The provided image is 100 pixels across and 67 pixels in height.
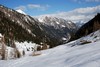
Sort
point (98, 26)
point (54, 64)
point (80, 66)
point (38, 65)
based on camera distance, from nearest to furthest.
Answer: point (80, 66)
point (54, 64)
point (38, 65)
point (98, 26)

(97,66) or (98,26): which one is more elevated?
(98,26)

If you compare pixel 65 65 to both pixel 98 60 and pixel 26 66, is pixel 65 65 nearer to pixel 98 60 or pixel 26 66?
pixel 98 60

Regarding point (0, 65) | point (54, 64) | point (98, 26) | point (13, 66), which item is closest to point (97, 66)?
point (54, 64)

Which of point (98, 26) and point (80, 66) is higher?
point (98, 26)

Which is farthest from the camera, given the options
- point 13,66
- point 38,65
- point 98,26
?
point 98,26

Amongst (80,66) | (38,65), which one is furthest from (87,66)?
(38,65)

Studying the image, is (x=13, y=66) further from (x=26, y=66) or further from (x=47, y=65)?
(x=47, y=65)

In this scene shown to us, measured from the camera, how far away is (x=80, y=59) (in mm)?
10633

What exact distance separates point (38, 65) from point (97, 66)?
4.26 meters

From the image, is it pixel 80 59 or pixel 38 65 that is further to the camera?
pixel 38 65

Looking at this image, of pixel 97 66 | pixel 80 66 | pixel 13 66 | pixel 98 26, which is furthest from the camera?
pixel 98 26

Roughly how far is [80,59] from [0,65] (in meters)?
6.25

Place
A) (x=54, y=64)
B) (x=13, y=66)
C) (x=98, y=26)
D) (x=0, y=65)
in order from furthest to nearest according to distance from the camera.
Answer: (x=98, y=26)
(x=0, y=65)
(x=13, y=66)
(x=54, y=64)

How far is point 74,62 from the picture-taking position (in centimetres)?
1039
